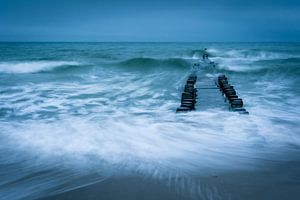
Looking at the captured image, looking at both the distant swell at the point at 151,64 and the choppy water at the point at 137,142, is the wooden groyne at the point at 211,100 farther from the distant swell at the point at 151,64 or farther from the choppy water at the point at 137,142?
the distant swell at the point at 151,64

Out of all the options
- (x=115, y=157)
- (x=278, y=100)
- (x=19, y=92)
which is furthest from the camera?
(x=19, y=92)

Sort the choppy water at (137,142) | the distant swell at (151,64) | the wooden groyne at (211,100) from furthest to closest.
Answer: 1. the distant swell at (151,64)
2. the wooden groyne at (211,100)
3. the choppy water at (137,142)

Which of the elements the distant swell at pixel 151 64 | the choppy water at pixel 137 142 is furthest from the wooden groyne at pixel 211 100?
the distant swell at pixel 151 64

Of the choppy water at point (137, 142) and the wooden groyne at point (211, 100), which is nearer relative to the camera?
the choppy water at point (137, 142)

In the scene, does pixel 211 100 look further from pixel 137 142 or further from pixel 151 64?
pixel 151 64

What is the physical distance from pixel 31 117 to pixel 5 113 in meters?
0.98

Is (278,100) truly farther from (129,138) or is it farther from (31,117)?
(31,117)

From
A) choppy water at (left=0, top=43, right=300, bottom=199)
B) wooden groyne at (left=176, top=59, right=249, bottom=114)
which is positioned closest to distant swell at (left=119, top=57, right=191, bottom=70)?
wooden groyne at (left=176, top=59, right=249, bottom=114)

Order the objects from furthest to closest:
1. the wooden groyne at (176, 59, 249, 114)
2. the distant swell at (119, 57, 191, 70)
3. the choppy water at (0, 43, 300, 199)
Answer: the distant swell at (119, 57, 191, 70) < the wooden groyne at (176, 59, 249, 114) < the choppy water at (0, 43, 300, 199)

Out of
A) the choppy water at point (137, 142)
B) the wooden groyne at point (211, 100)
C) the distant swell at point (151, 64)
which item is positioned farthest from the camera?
the distant swell at point (151, 64)

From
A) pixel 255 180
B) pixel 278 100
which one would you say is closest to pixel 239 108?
pixel 278 100

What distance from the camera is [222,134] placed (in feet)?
19.0

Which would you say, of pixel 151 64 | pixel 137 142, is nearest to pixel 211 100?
pixel 137 142

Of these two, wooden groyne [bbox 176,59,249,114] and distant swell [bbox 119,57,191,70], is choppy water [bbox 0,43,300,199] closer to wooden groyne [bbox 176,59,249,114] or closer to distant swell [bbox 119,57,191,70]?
wooden groyne [bbox 176,59,249,114]
